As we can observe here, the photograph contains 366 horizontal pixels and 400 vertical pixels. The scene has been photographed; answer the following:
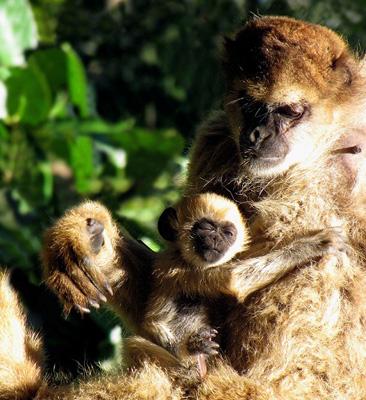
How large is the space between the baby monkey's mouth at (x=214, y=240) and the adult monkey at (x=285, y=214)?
158mm

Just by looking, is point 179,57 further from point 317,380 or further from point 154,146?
point 317,380

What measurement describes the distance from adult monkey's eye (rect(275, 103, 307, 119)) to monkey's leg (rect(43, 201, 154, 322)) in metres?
→ 1.18

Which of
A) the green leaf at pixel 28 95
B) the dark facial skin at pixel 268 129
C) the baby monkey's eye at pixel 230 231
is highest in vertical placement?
the dark facial skin at pixel 268 129

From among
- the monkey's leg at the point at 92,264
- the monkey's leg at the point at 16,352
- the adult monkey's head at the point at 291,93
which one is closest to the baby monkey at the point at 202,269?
the monkey's leg at the point at 92,264

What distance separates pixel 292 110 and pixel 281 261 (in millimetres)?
930

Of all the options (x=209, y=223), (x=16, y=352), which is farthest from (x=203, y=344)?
(x=16, y=352)

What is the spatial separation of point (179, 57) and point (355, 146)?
3.44 m

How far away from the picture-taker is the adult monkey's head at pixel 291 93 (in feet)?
17.6

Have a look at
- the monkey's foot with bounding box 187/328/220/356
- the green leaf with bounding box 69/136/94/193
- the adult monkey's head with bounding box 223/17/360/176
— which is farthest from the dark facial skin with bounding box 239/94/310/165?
the green leaf with bounding box 69/136/94/193

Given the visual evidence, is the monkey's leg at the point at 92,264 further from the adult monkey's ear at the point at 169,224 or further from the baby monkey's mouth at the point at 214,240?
the baby monkey's mouth at the point at 214,240

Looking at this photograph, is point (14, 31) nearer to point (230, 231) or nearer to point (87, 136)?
point (87, 136)

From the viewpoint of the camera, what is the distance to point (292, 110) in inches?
215

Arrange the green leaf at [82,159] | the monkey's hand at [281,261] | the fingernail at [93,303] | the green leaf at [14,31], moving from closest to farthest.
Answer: the monkey's hand at [281,261]
the fingernail at [93,303]
the green leaf at [82,159]
the green leaf at [14,31]

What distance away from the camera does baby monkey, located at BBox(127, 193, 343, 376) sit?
507 cm
